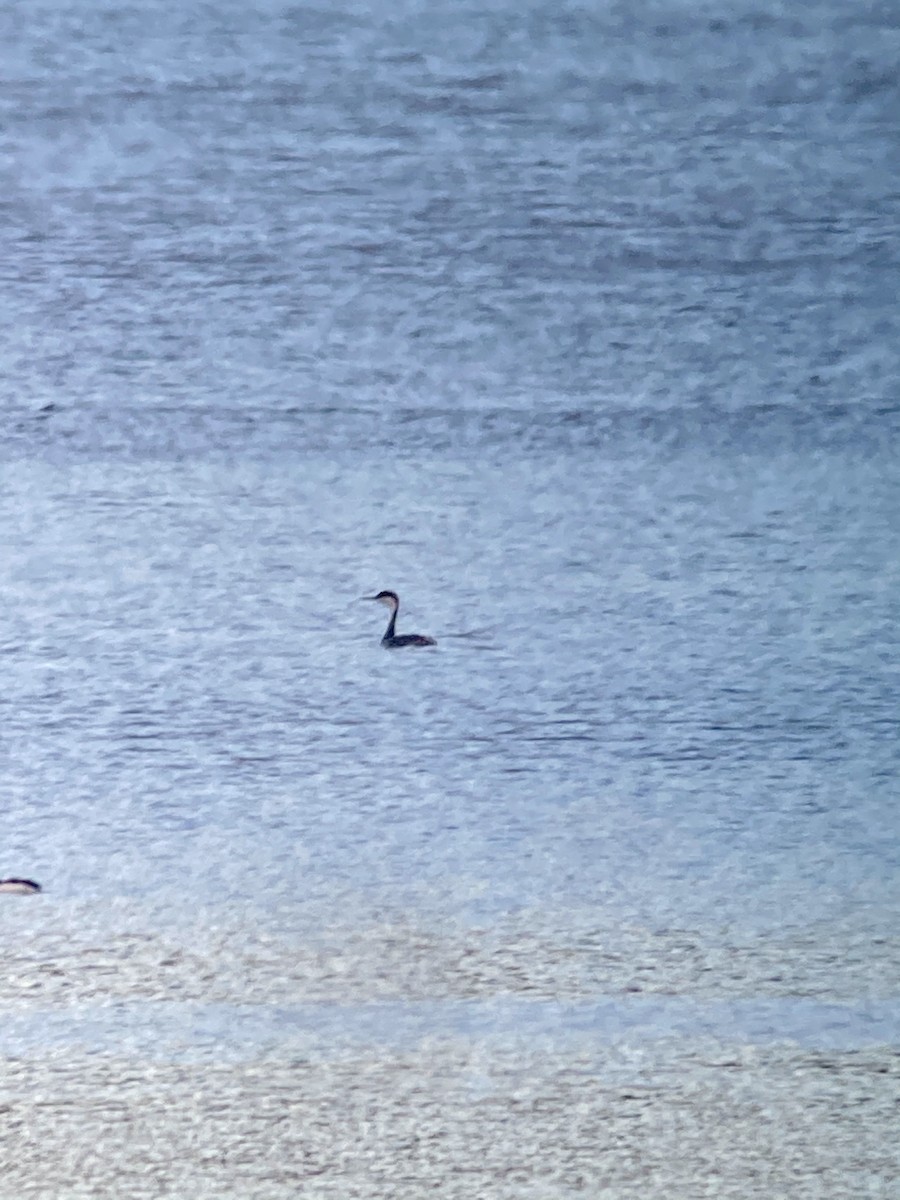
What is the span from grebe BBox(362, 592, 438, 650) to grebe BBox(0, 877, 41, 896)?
6.1 inches

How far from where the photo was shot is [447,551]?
0.43 metres

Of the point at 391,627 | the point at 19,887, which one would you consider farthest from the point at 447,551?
the point at 19,887

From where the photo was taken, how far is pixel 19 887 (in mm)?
417

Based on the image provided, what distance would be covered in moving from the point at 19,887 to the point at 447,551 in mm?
198

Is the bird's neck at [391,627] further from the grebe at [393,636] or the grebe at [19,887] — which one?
the grebe at [19,887]

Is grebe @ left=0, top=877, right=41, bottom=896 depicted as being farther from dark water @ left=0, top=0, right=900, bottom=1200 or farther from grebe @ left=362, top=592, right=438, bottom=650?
grebe @ left=362, top=592, right=438, bottom=650

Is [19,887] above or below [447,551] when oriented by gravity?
below

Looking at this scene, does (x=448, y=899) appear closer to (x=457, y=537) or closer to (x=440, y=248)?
(x=457, y=537)

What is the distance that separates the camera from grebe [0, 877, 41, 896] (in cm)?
42

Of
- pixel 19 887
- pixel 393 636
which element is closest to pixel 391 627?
pixel 393 636

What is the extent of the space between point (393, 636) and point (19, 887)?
0.16 meters

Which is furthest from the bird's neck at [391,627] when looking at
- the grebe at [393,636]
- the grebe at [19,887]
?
the grebe at [19,887]

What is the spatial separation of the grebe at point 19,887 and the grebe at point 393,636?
0.51 feet

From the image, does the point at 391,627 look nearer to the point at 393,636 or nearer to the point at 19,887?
the point at 393,636
